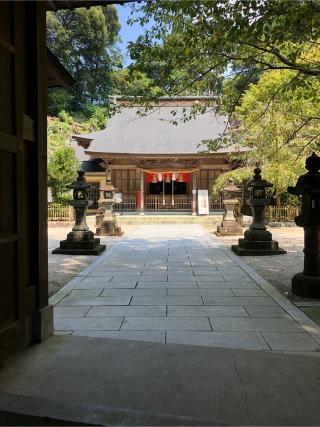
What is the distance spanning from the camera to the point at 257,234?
10.5 metres

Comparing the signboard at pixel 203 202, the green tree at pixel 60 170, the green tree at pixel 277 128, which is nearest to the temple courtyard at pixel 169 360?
the green tree at pixel 277 128

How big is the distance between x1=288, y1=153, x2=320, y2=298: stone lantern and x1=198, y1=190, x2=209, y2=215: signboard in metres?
17.0

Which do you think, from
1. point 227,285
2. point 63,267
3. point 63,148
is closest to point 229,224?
point 63,267

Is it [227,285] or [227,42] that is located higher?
[227,42]

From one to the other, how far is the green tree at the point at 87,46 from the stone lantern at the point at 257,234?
3319 cm

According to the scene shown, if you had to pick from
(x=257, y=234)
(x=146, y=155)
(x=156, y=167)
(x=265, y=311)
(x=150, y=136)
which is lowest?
(x=265, y=311)

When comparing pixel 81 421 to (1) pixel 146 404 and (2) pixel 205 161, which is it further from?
(2) pixel 205 161

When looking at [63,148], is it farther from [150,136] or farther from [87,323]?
[87,323]

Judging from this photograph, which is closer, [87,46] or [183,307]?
[183,307]

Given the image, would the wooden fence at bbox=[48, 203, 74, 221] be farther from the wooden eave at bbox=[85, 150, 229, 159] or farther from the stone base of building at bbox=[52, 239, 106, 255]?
the stone base of building at bbox=[52, 239, 106, 255]

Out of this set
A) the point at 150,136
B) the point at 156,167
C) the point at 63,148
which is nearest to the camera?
the point at 63,148

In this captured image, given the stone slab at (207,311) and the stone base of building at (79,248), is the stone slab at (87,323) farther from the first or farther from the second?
the stone base of building at (79,248)

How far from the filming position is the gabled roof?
2369 cm

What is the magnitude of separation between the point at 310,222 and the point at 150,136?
21150 millimetres
